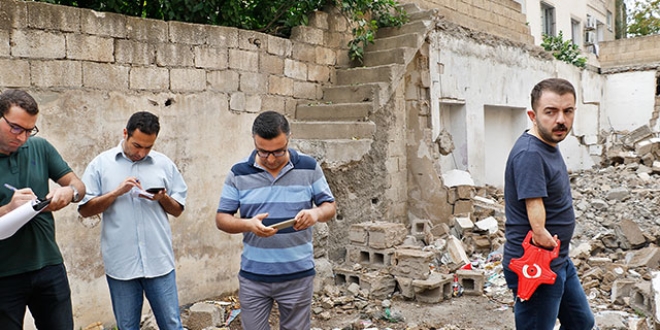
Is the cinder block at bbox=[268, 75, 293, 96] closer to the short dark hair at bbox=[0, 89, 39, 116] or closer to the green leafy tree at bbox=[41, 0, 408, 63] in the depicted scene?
the green leafy tree at bbox=[41, 0, 408, 63]

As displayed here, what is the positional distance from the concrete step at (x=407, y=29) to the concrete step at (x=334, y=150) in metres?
2.49

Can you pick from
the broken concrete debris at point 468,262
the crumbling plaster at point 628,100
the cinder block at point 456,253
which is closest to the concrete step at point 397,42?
the broken concrete debris at point 468,262

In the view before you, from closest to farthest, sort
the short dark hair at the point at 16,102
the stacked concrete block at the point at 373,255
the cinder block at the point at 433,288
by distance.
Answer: the short dark hair at the point at 16,102 → the cinder block at the point at 433,288 → the stacked concrete block at the point at 373,255

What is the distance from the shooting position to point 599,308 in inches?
207

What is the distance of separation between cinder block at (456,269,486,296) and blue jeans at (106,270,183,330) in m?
3.71

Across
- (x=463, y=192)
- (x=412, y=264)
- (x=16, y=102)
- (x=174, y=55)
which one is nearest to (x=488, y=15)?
(x=463, y=192)

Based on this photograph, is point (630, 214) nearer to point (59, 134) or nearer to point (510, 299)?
point (510, 299)

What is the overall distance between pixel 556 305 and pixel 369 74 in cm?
473

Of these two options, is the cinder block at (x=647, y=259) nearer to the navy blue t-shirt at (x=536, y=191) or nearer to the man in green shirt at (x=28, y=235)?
the navy blue t-shirt at (x=536, y=191)

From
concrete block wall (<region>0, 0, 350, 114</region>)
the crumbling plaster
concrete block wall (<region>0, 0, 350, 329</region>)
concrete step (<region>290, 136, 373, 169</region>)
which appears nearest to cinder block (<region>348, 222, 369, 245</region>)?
concrete step (<region>290, 136, 373, 169</region>)

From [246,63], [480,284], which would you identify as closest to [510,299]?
[480,284]

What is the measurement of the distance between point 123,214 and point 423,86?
5.89 meters

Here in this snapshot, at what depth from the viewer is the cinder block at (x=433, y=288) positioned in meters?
5.70

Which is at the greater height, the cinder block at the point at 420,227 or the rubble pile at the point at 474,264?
the cinder block at the point at 420,227
